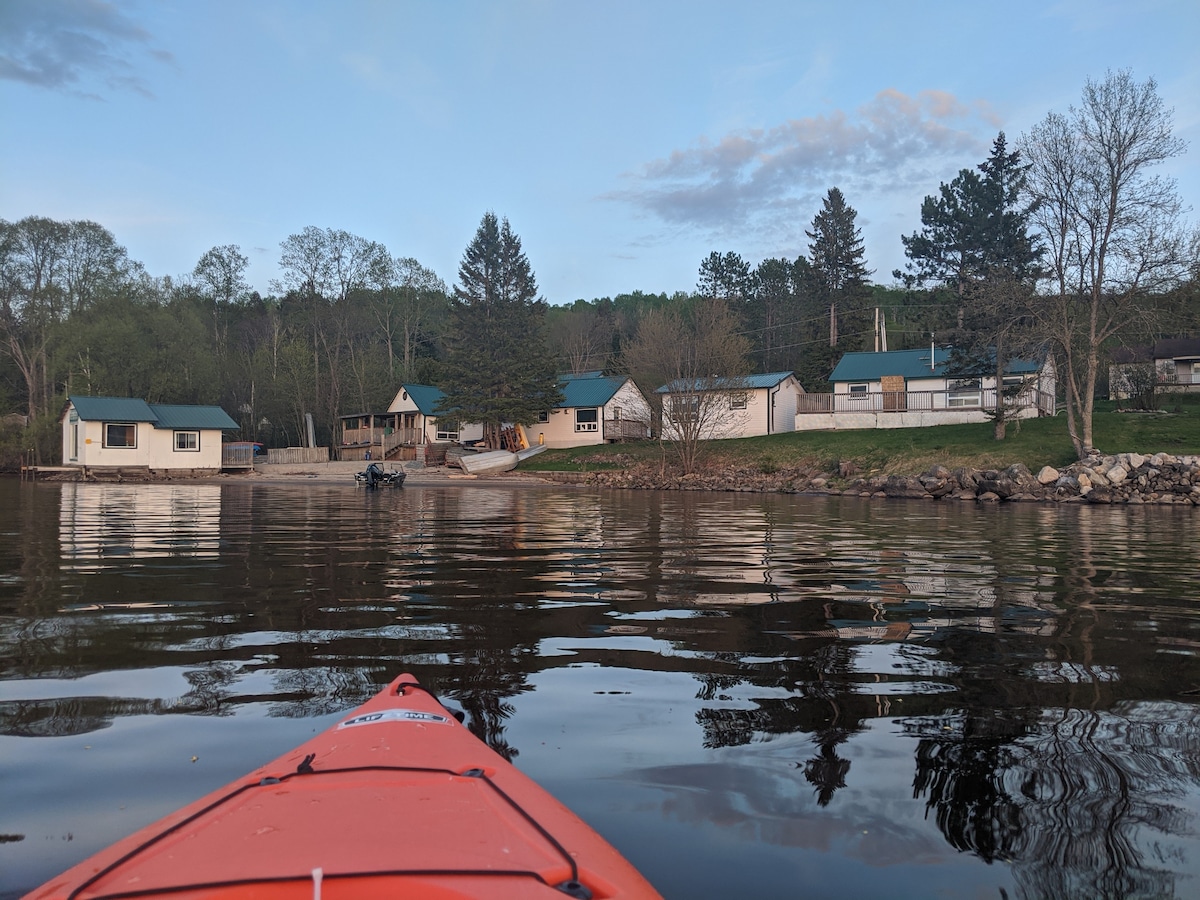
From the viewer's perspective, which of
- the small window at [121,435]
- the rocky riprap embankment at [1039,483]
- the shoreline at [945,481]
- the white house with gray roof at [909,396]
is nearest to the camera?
the rocky riprap embankment at [1039,483]

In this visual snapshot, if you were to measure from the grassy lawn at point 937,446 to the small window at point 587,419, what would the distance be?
7268 millimetres

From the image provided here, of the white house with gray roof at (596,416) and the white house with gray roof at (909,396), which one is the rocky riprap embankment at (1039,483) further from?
the white house with gray roof at (596,416)

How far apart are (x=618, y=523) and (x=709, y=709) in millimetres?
13327

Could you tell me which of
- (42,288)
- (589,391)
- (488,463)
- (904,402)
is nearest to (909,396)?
(904,402)

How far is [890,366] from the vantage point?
49.8 m

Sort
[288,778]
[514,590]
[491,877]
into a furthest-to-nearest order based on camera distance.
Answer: [514,590], [288,778], [491,877]

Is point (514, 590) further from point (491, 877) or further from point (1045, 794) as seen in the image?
point (491, 877)

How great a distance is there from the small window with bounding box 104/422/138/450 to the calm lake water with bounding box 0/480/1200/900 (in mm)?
44423

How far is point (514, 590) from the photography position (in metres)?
9.06

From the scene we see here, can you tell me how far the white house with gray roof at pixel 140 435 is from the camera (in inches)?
1980

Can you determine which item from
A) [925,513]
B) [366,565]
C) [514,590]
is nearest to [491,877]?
[514,590]

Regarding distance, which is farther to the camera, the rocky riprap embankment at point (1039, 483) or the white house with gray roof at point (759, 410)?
the white house with gray roof at point (759, 410)

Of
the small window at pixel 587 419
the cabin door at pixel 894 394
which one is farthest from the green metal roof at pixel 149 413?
the cabin door at pixel 894 394

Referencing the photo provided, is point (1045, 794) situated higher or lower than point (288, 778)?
lower
